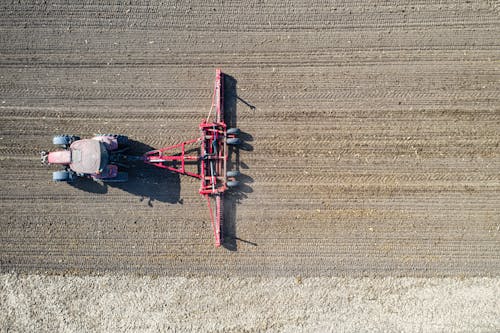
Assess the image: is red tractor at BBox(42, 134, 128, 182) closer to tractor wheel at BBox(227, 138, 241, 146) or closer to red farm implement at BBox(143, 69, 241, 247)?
red farm implement at BBox(143, 69, 241, 247)

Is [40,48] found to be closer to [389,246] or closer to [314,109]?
[314,109]

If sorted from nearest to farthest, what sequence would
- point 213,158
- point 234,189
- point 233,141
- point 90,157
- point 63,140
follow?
point 90,157 < point 63,140 < point 233,141 < point 213,158 < point 234,189

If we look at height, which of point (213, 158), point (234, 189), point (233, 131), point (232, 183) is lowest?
point (234, 189)

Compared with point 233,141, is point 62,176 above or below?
below

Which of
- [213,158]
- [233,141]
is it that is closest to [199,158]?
[213,158]

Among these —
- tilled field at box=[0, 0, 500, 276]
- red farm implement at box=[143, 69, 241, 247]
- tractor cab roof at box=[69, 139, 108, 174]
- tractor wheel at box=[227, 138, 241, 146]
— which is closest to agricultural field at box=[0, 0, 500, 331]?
tilled field at box=[0, 0, 500, 276]

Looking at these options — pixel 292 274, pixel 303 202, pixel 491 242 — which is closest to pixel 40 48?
pixel 303 202

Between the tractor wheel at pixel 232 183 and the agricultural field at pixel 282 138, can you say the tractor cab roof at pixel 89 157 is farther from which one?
the tractor wheel at pixel 232 183

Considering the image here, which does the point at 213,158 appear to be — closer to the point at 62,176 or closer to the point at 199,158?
the point at 199,158
